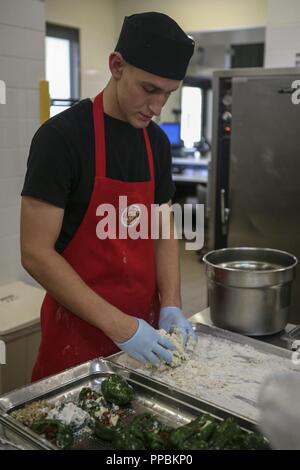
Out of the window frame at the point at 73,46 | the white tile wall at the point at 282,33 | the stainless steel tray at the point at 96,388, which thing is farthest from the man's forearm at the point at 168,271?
the window frame at the point at 73,46

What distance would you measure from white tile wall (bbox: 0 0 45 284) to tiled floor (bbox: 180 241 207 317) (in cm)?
184

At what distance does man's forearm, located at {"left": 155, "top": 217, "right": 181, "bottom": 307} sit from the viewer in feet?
5.87

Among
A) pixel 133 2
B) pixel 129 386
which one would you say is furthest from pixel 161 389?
pixel 133 2

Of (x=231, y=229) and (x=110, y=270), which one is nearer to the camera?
(x=110, y=270)

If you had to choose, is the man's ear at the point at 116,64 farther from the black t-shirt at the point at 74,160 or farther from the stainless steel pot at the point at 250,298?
the stainless steel pot at the point at 250,298

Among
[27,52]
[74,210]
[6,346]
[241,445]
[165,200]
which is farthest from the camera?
[27,52]

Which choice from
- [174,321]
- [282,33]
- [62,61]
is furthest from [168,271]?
[62,61]

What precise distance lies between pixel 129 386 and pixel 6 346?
1285mm

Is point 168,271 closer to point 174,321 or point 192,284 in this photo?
point 174,321

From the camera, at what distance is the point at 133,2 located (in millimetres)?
6789

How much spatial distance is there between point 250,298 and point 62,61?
5.54m

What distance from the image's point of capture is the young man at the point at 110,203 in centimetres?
147

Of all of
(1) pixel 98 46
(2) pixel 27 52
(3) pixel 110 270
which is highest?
(1) pixel 98 46

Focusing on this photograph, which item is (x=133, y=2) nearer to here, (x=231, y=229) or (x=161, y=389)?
(x=231, y=229)
